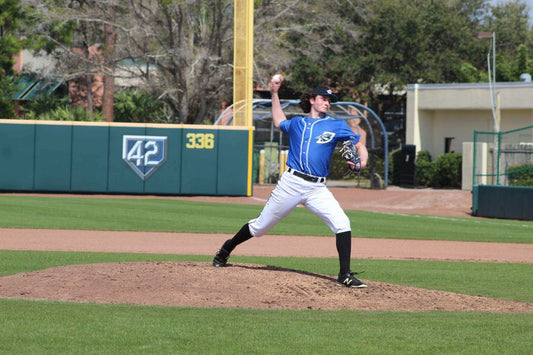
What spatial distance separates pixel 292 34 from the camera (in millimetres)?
40000

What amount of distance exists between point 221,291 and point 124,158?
63.3ft

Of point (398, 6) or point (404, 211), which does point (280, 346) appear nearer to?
point (404, 211)

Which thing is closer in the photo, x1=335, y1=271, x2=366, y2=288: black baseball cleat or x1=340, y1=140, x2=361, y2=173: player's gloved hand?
x1=340, y1=140, x2=361, y2=173: player's gloved hand

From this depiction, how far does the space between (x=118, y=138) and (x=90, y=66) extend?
12.2 m

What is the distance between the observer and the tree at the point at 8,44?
3759cm

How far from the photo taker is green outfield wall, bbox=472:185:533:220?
20.9 meters

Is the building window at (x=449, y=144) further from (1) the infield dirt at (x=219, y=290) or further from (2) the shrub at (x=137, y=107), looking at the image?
(1) the infield dirt at (x=219, y=290)

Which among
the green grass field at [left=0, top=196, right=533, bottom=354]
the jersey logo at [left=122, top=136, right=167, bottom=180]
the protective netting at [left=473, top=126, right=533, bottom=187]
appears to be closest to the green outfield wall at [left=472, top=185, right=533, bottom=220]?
the protective netting at [left=473, top=126, right=533, bottom=187]

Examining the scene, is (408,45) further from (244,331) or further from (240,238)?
(244,331)

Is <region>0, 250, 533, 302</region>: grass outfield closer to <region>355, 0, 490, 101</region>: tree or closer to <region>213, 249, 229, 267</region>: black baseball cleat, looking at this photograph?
<region>213, 249, 229, 267</region>: black baseball cleat

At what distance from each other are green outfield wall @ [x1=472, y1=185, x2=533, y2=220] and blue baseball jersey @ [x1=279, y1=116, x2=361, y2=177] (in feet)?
49.1

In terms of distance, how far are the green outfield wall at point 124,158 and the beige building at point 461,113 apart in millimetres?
13642

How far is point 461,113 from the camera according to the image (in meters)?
38.8

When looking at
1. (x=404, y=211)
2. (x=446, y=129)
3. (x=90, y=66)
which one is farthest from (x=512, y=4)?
(x=404, y=211)
